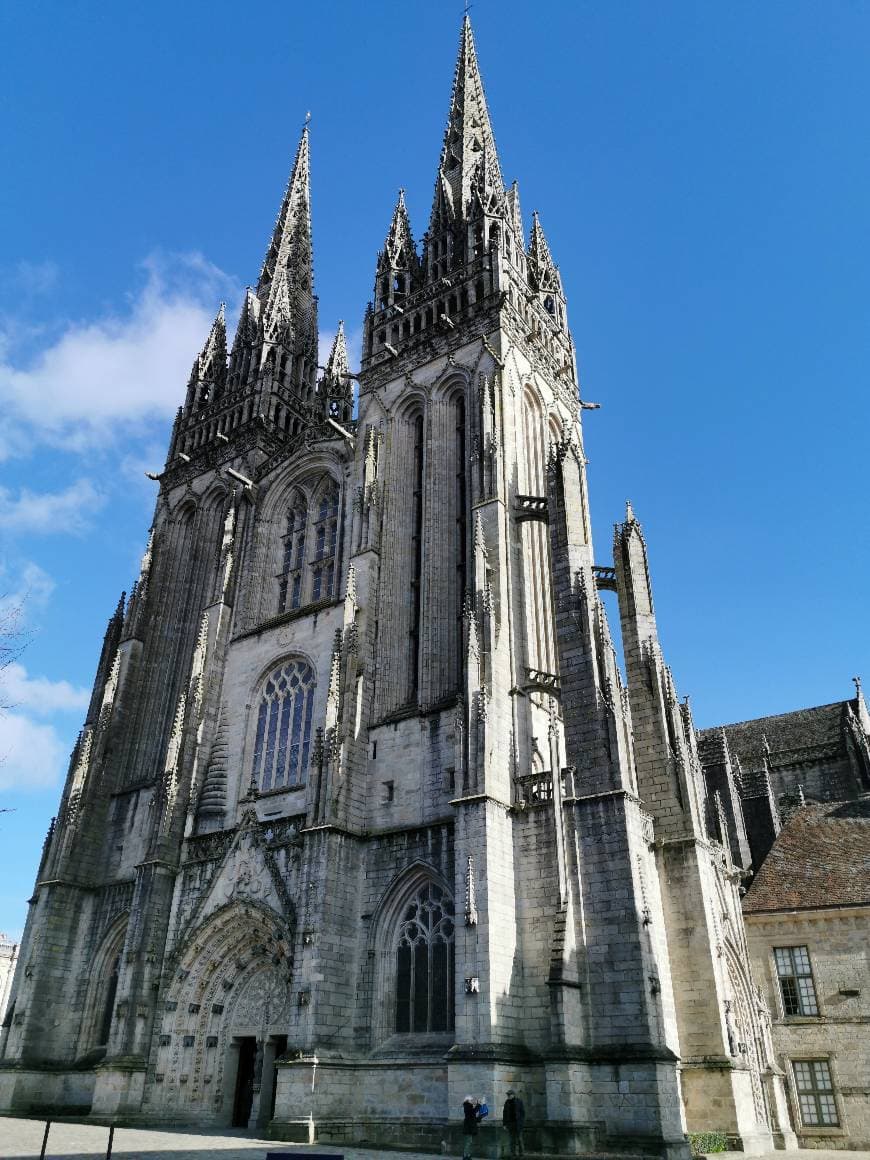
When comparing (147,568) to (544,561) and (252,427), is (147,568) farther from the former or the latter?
(544,561)

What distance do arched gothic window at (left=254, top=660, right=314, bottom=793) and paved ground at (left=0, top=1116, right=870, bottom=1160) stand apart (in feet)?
31.4

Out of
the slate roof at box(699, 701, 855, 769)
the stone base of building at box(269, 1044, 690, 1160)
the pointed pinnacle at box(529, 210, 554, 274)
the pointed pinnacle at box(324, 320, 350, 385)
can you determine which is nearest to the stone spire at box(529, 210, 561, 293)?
the pointed pinnacle at box(529, 210, 554, 274)

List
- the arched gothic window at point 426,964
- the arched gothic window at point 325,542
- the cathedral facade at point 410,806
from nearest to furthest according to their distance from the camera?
the cathedral facade at point 410,806 → the arched gothic window at point 426,964 → the arched gothic window at point 325,542

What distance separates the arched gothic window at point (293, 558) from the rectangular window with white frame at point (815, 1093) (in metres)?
21.2

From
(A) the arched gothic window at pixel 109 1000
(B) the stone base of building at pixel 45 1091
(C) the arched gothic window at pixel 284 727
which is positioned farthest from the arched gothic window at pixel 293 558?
(B) the stone base of building at pixel 45 1091

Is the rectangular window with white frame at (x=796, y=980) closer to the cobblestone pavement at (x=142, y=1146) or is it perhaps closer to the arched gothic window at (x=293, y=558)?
the cobblestone pavement at (x=142, y=1146)

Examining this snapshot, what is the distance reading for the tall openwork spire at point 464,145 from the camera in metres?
36.8

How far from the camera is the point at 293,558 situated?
109ft

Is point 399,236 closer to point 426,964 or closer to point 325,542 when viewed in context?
point 325,542

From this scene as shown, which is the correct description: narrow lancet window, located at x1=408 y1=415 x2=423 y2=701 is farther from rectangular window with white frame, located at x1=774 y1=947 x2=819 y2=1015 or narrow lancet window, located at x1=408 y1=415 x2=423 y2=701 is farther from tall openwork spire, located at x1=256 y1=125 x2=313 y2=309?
tall openwork spire, located at x1=256 y1=125 x2=313 y2=309

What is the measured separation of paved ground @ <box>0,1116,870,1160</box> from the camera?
1488 cm

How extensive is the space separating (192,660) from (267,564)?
448 cm

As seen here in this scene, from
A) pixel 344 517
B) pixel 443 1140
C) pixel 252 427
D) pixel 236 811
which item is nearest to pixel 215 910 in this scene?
pixel 236 811

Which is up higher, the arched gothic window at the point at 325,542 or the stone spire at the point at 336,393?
the stone spire at the point at 336,393
